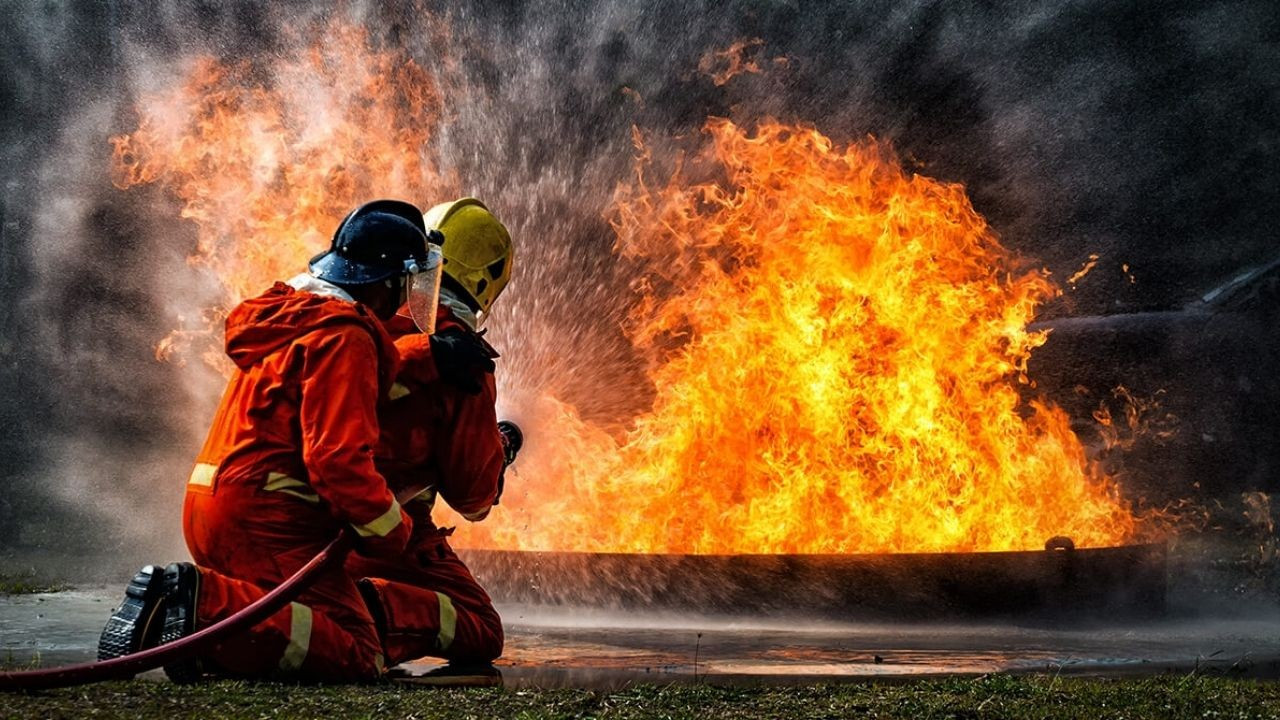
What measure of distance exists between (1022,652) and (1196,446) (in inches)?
308

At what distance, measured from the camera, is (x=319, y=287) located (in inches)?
159

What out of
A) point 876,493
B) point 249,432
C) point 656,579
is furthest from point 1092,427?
point 249,432

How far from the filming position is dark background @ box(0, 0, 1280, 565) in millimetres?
12562

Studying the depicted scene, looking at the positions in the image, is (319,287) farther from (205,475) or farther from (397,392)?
(205,475)

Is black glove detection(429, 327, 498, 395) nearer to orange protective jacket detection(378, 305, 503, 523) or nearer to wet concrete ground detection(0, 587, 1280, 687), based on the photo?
orange protective jacket detection(378, 305, 503, 523)

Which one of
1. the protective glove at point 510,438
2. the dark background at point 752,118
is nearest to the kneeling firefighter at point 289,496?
the protective glove at point 510,438

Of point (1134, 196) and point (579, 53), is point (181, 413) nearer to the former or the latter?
point (579, 53)

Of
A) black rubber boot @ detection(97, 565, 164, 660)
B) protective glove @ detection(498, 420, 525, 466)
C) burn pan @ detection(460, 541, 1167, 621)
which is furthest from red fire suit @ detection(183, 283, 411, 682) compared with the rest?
burn pan @ detection(460, 541, 1167, 621)

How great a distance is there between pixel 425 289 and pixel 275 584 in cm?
111

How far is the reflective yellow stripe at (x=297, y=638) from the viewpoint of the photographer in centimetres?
373

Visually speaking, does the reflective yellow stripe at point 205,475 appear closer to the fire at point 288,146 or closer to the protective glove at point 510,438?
the protective glove at point 510,438

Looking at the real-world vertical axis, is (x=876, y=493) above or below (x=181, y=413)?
below

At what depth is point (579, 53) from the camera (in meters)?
12.4

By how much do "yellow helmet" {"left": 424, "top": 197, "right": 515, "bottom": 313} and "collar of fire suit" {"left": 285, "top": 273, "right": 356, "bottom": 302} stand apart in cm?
65
